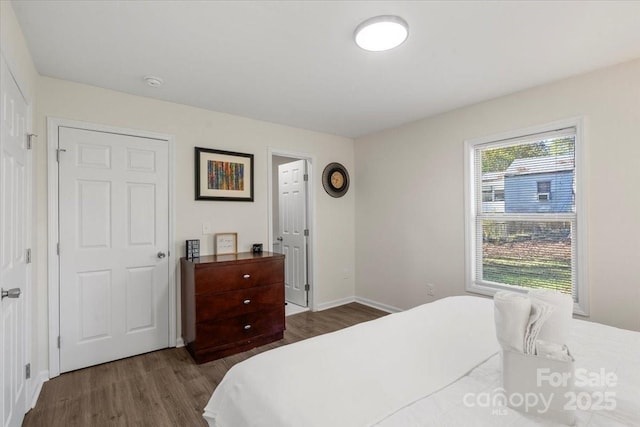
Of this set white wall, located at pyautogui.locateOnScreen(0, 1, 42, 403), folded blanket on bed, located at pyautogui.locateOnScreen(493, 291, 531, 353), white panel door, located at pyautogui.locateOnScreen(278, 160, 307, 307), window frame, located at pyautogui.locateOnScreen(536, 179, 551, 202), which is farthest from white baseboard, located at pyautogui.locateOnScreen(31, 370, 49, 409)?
window frame, located at pyautogui.locateOnScreen(536, 179, 551, 202)

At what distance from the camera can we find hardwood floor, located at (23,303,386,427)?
6.29 ft

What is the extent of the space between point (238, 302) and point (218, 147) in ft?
5.36

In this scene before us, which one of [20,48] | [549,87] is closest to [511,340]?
[549,87]

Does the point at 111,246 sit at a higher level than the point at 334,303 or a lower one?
higher

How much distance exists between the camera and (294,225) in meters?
4.33

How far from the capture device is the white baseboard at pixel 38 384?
6.75ft

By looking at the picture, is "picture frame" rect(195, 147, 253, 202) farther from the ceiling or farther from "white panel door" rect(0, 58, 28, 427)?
"white panel door" rect(0, 58, 28, 427)

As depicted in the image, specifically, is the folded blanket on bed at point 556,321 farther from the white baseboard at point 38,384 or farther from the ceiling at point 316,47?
the white baseboard at point 38,384

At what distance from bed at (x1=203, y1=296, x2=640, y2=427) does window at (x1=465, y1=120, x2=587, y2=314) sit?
45.8 inches

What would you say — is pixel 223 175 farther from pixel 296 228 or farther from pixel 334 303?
pixel 334 303

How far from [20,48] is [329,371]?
2502 millimetres

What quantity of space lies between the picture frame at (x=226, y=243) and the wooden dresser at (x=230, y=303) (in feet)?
0.43

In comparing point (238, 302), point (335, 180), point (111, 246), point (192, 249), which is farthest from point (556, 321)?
point (335, 180)

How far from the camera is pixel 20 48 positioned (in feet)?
5.92
